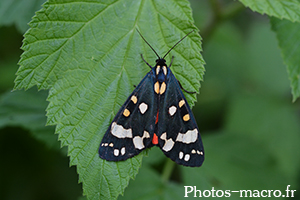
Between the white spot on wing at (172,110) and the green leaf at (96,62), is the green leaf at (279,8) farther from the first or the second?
the white spot on wing at (172,110)

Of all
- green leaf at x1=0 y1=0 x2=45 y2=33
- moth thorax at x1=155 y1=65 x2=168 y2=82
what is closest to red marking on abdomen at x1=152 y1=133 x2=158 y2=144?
moth thorax at x1=155 y1=65 x2=168 y2=82

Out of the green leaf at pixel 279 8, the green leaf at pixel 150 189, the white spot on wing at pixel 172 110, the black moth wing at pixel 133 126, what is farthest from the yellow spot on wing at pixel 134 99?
the green leaf at pixel 150 189

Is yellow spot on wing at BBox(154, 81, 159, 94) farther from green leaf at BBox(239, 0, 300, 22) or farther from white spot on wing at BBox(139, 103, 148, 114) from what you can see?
green leaf at BBox(239, 0, 300, 22)

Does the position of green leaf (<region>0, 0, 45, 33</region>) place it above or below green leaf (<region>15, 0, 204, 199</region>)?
above

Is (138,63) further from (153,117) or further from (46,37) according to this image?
(46,37)

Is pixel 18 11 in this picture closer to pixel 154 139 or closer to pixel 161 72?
pixel 161 72

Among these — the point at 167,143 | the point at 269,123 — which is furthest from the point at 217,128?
the point at 167,143
